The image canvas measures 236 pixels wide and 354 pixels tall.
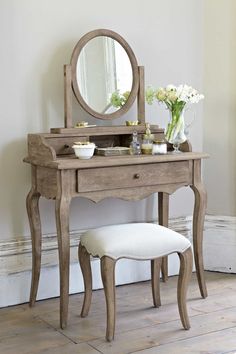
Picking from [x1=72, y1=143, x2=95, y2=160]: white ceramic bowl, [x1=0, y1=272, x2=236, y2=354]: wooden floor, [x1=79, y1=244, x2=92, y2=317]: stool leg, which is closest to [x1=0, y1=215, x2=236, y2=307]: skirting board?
[x1=0, y1=272, x2=236, y2=354]: wooden floor

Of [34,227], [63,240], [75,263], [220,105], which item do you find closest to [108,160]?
Result: [63,240]

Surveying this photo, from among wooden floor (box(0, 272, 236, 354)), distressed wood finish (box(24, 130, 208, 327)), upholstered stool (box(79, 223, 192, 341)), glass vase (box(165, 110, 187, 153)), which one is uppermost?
glass vase (box(165, 110, 187, 153))

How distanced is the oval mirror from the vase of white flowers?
0.21m

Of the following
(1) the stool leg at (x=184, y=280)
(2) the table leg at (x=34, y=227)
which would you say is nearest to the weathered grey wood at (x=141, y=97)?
(2) the table leg at (x=34, y=227)

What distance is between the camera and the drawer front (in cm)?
294

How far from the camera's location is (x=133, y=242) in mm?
2760

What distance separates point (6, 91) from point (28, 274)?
41.2 inches

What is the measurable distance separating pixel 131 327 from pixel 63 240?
567 mm

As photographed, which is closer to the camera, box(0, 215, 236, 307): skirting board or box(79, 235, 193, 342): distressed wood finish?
box(79, 235, 193, 342): distressed wood finish

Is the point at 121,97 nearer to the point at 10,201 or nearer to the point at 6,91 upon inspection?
the point at 6,91

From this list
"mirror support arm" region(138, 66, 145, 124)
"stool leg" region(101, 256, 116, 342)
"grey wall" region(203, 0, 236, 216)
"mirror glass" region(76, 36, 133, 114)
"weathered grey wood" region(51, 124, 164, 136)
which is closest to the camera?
"stool leg" region(101, 256, 116, 342)

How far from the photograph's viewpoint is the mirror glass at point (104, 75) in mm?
3307

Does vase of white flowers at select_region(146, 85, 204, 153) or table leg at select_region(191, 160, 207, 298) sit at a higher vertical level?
vase of white flowers at select_region(146, 85, 204, 153)

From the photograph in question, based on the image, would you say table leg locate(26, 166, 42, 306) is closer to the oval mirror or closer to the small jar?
the oval mirror
